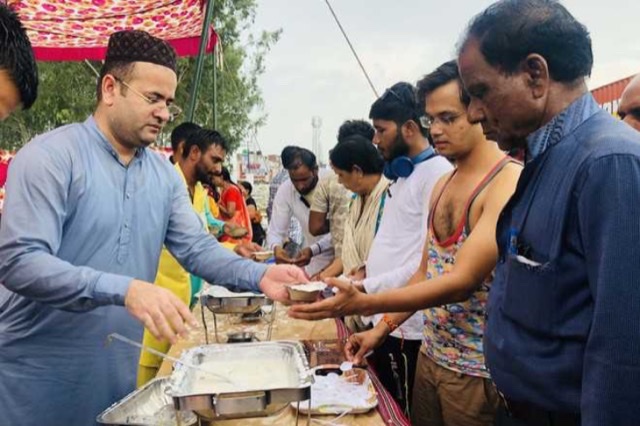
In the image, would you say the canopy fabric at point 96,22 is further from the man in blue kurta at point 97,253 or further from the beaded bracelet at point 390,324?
the beaded bracelet at point 390,324

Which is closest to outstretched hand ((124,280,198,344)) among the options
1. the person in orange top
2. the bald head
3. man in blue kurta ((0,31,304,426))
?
man in blue kurta ((0,31,304,426))

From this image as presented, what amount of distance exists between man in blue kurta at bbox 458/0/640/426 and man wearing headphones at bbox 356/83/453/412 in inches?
49.6

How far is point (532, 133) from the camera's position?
4.07 ft

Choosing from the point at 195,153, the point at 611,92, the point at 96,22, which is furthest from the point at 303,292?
the point at 611,92

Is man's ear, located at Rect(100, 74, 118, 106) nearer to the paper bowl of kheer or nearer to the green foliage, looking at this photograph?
the paper bowl of kheer

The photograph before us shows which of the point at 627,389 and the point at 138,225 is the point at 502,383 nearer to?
the point at 627,389

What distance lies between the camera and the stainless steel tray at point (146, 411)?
57.7 inches

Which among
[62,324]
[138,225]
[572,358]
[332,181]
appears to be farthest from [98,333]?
[332,181]

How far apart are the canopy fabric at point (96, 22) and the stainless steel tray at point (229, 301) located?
9.84 ft

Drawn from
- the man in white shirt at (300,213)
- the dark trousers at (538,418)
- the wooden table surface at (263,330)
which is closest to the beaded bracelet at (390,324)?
the wooden table surface at (263,330)

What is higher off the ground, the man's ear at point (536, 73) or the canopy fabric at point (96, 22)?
the canopy fabric at point (96, 22)

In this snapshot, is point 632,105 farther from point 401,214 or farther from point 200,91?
point 200,91

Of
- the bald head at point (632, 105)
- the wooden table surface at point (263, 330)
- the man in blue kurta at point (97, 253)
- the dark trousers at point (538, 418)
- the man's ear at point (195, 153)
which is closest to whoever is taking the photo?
the dark trousers at point (538, 418)

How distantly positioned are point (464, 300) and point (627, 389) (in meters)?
0.99
